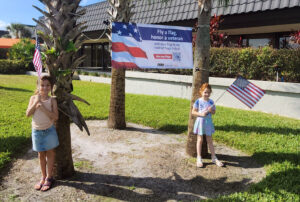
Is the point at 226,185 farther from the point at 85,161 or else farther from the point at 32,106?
the point at 32,106

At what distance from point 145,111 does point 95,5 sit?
1524 cm

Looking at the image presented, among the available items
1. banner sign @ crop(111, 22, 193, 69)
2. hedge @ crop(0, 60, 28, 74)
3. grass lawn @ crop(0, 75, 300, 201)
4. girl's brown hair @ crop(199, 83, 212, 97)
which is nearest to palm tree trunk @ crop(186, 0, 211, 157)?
girl's brown hair @ crop(199, 83, 212, 97)

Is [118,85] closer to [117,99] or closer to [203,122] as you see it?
[117,99]

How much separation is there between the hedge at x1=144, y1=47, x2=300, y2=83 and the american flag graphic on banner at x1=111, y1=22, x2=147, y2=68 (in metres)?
4.52

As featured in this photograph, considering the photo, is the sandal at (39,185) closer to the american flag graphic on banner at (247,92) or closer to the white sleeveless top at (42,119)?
the white sleeveless top at (42,119)

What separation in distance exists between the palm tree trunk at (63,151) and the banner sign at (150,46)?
1376mm

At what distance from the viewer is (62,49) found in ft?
12.2

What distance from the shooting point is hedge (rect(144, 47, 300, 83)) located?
8.54m

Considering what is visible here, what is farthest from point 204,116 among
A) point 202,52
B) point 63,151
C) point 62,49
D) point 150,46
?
point 62,49

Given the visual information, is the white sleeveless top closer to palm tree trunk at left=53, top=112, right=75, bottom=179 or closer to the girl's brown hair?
palm tree trunk at left=53, top=112, right=75, bottom=179

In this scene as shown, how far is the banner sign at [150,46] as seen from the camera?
468 cm

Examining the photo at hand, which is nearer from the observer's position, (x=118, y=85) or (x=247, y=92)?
(x=247, y=92)

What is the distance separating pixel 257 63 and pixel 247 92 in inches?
187

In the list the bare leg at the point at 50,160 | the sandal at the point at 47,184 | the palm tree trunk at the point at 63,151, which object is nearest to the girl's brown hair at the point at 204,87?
the palm tree trunk at the point at 63,151
